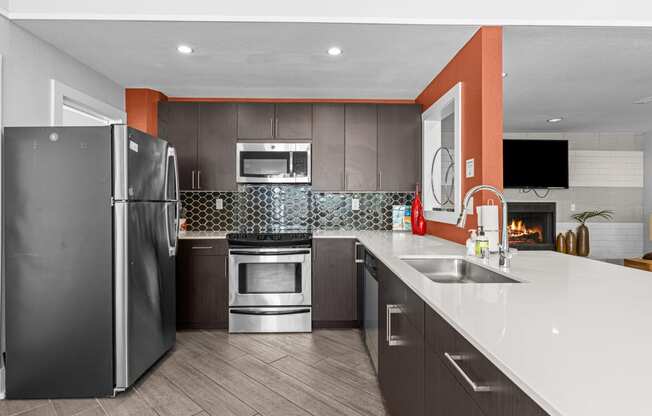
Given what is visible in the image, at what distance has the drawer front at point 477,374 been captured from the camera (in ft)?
2.28

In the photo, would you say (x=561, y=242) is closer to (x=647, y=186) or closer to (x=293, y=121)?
(x=647, y=186)

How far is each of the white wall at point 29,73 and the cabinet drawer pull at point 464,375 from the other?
109 inches

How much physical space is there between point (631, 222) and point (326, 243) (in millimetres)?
5251

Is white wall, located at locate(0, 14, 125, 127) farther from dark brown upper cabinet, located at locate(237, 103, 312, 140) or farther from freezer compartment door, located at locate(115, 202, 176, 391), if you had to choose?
dark brown upper cabinet, located at locate(237, 103, 312, 140)

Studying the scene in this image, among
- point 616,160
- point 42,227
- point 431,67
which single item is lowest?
point 42,227

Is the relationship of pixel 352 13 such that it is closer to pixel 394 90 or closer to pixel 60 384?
pixel 394 90

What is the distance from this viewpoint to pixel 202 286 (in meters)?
3.37

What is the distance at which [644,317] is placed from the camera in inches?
38.9

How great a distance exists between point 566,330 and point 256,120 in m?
3.31

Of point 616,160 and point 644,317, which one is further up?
point 616,160

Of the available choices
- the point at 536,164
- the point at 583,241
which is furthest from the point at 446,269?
the point at 583,241

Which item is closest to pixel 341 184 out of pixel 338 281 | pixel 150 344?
pixel 338 281

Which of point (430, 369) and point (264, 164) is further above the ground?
point (264, 164)

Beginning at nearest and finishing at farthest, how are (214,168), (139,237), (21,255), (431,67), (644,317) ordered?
1. (644,317)
2. (21,255)
3. (139,237)
4. (431,67)
5. (214,168)
